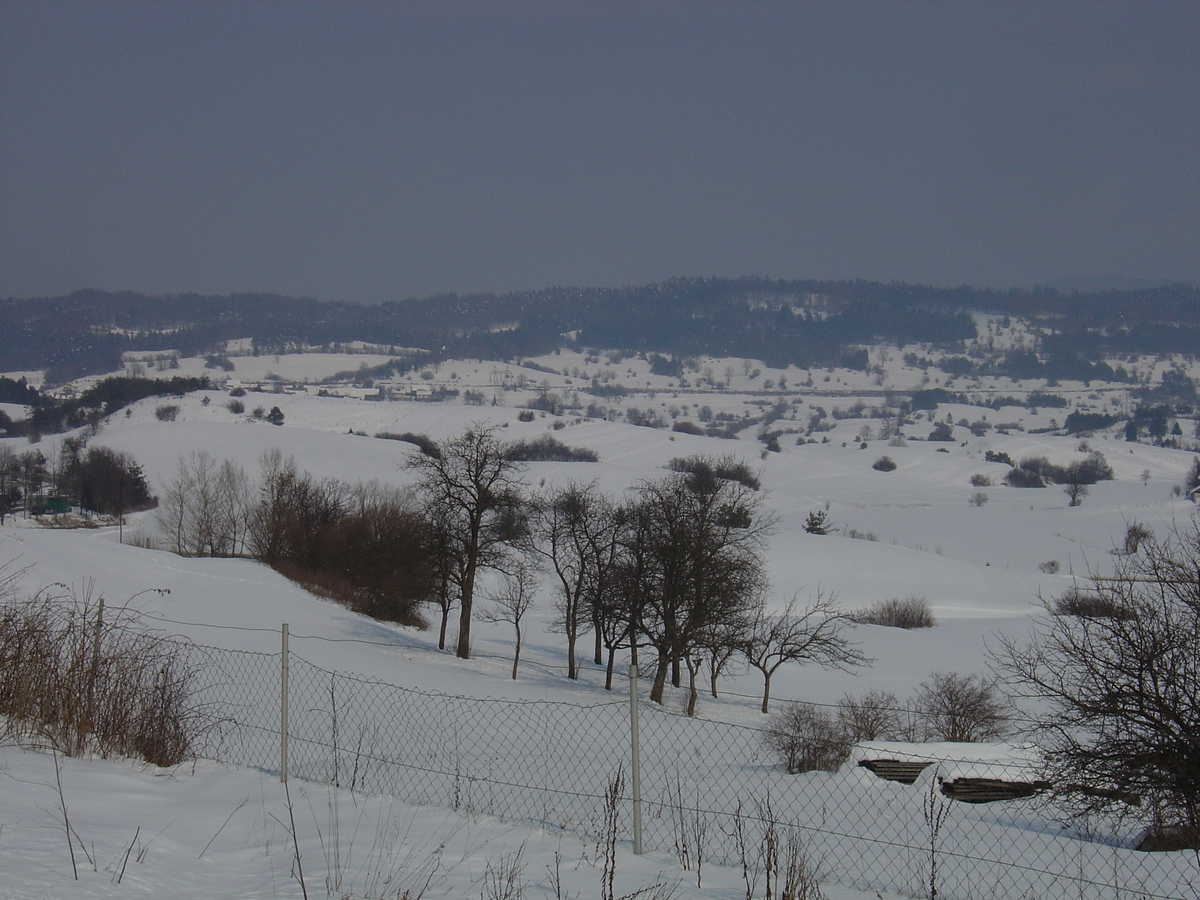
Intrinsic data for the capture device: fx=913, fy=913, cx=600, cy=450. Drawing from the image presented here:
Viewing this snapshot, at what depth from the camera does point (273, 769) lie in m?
8.50

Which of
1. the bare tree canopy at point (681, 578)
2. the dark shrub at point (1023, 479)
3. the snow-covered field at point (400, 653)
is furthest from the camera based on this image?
the dark shrub at point (1023, 479)

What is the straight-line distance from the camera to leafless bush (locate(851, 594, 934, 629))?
64.2m

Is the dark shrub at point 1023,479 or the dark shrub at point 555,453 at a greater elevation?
the dark shrub at point 555,453

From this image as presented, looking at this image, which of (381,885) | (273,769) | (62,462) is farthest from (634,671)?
(62,462)

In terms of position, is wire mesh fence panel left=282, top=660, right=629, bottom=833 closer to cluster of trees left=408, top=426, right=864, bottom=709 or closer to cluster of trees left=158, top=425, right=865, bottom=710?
cluster of trees left=408, top=426, right=864, bottom=709

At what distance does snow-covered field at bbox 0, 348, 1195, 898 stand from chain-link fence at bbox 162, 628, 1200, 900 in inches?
9.1

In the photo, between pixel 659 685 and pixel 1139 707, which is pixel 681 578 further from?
pixel 1139 707

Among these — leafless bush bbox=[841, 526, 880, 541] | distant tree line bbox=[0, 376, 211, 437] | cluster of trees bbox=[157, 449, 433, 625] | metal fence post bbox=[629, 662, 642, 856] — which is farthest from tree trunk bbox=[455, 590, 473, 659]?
distant tree line bbox=[0, 376, 211, 437]

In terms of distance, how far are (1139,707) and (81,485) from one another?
311ft

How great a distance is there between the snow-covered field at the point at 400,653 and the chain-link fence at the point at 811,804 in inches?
9.1

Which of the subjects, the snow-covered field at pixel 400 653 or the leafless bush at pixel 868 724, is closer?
the snow-covered field at pixel 400 653

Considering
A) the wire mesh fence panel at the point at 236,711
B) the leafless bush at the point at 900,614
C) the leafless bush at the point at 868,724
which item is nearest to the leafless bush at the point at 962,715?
the leafless bush at the point at 868,724

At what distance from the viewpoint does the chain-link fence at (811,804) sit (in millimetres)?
7148

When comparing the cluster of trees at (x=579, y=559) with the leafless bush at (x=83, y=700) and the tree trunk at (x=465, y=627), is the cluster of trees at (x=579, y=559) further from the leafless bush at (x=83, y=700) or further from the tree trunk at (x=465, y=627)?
the leafless bush at (x=83, y=700)
